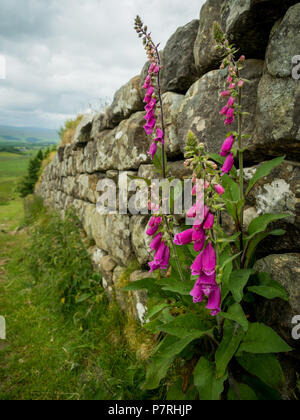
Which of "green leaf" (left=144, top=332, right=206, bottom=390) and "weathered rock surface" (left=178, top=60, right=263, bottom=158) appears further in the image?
"weathered rock surface" (left=178, top=60, right=263, bottom=158)

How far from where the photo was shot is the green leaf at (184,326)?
139cm

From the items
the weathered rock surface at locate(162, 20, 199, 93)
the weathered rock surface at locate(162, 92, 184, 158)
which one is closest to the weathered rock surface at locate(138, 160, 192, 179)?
the weathered rock surface at locate(162, 92, 184, 158)

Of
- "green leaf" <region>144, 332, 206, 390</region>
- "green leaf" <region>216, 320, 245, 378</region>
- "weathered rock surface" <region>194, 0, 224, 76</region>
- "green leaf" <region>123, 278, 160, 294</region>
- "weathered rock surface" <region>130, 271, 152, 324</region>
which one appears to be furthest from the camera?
"weathered rock surface" <region>130, 271, 152, 324</region>

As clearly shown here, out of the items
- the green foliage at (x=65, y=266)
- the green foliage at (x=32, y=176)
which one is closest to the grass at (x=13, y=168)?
the green foliage at (x=32, y=176)

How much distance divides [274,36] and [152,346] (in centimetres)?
254

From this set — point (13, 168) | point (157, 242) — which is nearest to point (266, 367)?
point (157, 242)

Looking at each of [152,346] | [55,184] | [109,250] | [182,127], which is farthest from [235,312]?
[55,184]

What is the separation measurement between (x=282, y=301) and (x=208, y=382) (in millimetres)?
640

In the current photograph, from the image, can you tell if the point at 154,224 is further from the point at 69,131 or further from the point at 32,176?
the point at 32,176

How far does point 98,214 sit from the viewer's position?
448 cm

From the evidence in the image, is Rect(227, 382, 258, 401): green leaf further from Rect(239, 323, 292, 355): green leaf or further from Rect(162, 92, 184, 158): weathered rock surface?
Rect(162, 92, 184, 158): weathered rock surface

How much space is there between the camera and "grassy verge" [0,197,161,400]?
94.6 inches

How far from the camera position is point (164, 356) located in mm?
1438

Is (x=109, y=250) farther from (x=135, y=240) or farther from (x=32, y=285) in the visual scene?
(x=32, y=285)
